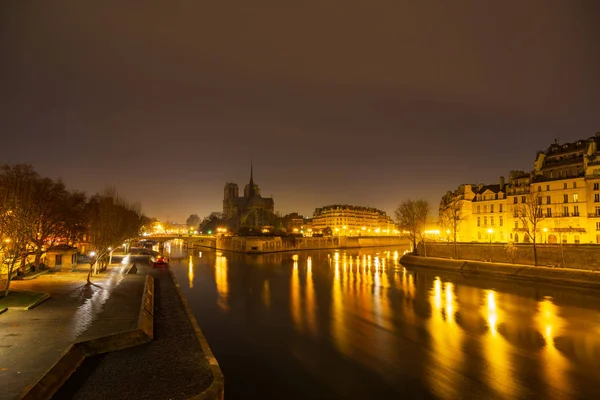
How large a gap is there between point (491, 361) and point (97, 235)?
40886mm

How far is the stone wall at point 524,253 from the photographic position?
4650 cm

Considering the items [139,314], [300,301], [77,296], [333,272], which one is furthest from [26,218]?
[333,272]

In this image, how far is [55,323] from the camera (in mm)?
18719

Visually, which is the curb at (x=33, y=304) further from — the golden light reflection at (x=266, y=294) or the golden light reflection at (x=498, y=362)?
the golden light reflection at (x=498, y=362)

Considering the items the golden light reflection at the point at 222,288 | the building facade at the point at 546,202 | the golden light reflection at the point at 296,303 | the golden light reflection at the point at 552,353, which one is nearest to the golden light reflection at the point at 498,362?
the golden light reflection at the point at 552,353

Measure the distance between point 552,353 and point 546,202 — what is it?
51.6 m

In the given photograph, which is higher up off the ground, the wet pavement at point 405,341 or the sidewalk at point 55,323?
the sidewalk at point 55,323

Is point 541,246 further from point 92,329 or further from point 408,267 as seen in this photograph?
point 92,329

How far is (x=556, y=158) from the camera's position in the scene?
67.1 metres

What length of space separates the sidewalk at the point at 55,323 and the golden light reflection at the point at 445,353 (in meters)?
15.7

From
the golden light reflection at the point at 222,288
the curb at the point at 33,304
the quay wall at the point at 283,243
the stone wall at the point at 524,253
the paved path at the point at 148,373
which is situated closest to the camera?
the paved path at the point at 148,373

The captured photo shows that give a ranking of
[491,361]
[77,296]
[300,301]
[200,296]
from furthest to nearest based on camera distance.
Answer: [200,296] → [300,301] → [77,296] → [491,361]

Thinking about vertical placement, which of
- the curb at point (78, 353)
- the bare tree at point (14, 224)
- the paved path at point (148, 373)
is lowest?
the paved path at point (148, 373)

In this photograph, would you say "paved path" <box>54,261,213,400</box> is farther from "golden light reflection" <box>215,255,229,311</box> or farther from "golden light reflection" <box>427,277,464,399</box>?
"golden light reflection" <box>215,255,229,311</box>
